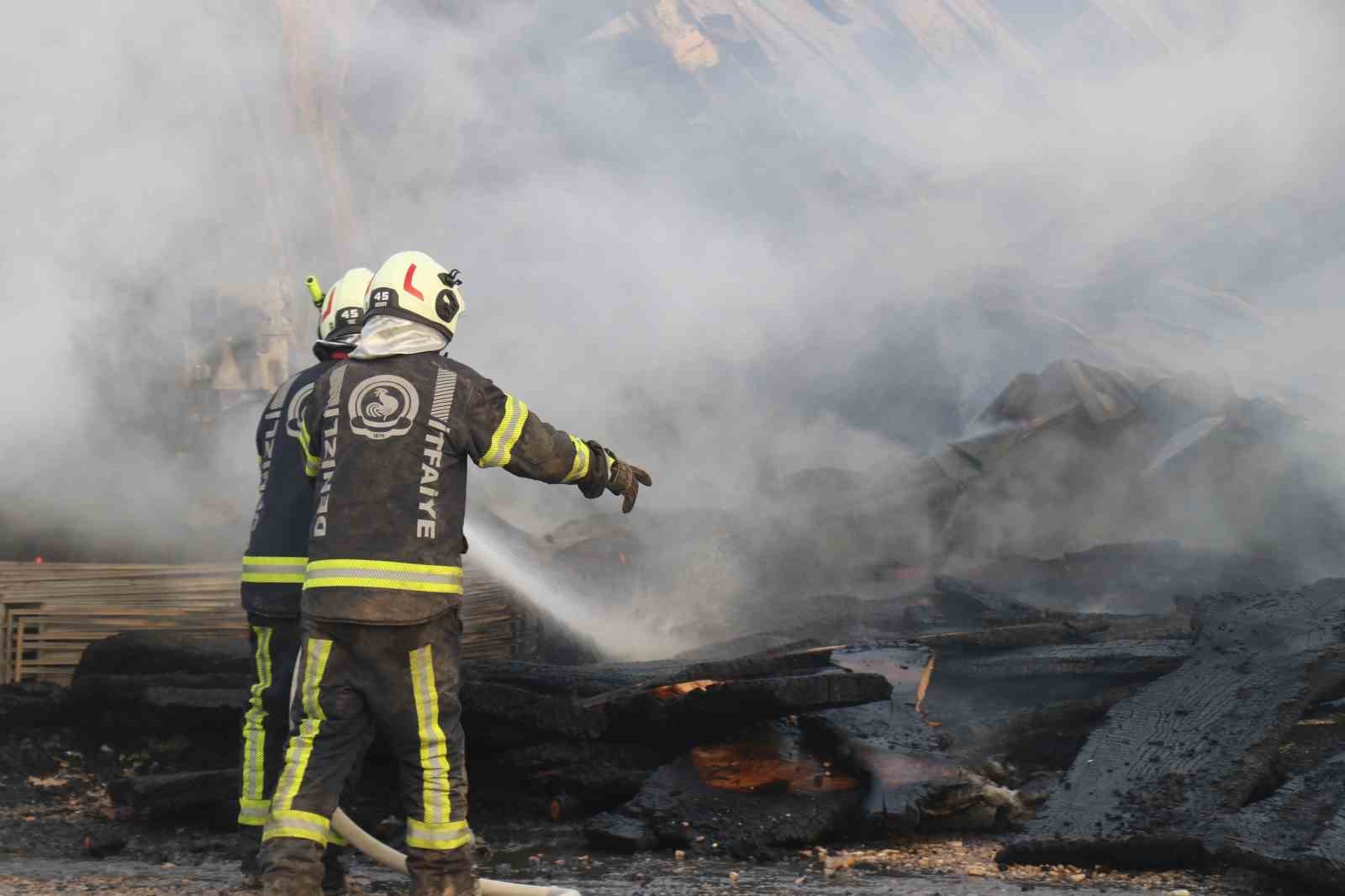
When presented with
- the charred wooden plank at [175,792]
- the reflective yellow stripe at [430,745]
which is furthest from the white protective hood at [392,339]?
the charred wooden plank at [175,792]

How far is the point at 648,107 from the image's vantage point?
17219mm

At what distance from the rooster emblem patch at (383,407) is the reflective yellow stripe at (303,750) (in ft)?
1.88

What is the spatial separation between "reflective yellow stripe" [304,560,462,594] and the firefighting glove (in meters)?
0.63

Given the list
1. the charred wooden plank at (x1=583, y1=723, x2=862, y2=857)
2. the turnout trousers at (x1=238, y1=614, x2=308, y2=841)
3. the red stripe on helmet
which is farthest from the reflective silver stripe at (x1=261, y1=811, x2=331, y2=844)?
the red stripe on helmet

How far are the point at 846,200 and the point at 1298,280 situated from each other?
7671mm

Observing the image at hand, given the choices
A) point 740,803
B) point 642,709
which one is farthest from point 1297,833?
point 642,709

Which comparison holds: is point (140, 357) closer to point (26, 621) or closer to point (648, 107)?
point (26, 621)

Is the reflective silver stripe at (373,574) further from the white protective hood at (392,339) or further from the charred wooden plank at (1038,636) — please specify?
the charred wooden plank at (1038,636)

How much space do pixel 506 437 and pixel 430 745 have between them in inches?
33.3

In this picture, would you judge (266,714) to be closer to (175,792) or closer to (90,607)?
(175,792)

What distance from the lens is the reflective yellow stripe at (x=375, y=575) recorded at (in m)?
3.24

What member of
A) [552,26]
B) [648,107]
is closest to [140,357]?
[552,26]

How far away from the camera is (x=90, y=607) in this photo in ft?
18.6

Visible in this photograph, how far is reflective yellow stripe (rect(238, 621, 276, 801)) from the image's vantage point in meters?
3.69
